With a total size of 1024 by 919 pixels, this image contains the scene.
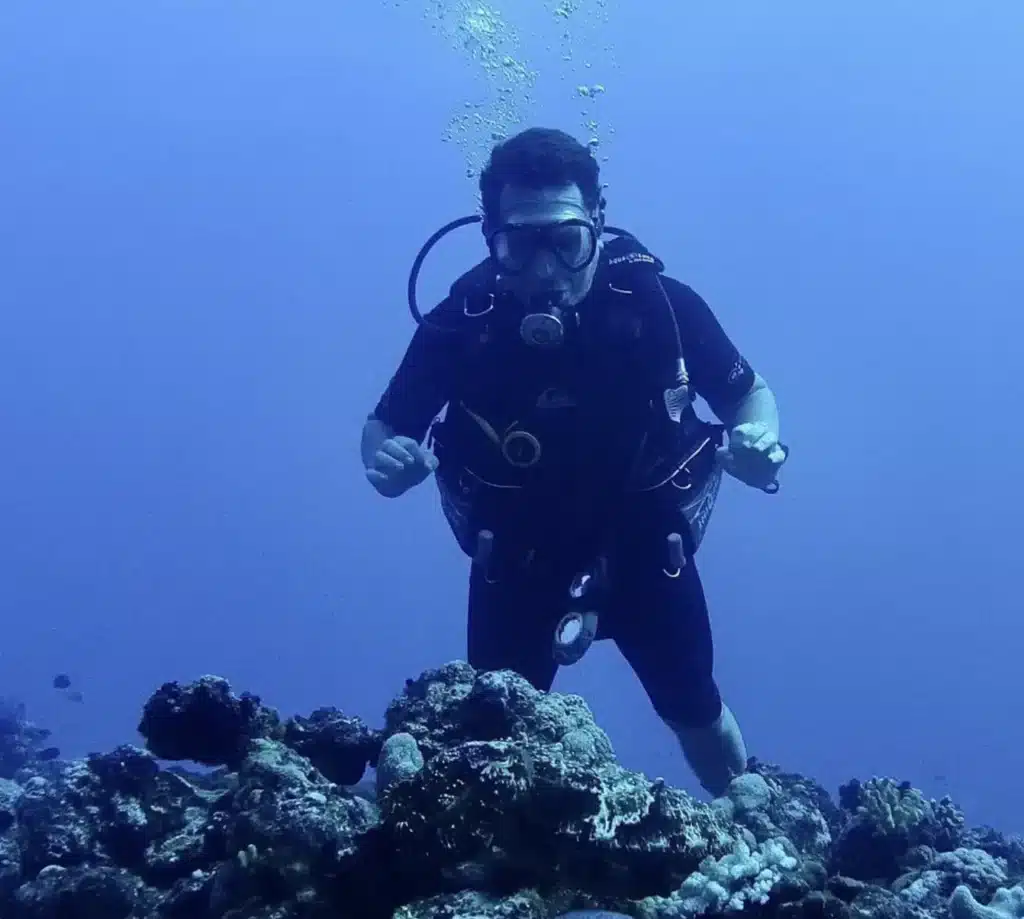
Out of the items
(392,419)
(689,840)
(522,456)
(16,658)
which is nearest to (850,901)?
(689,840)

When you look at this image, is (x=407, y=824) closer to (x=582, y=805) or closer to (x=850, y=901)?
(x=582, y=805)

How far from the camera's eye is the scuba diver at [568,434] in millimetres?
6652

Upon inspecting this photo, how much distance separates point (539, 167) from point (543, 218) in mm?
423

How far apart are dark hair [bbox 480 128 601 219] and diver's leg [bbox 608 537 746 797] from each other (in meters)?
2.64

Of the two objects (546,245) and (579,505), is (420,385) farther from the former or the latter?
(579,505)

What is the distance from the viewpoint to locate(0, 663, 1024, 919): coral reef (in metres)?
3.39

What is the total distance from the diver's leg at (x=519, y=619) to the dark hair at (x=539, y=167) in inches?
105

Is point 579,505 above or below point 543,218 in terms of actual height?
below

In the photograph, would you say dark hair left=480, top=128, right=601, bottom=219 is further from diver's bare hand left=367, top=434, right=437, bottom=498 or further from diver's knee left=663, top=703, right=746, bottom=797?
diver's knee left=663, top=703, right=746, bottom=797

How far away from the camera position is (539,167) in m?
6.90

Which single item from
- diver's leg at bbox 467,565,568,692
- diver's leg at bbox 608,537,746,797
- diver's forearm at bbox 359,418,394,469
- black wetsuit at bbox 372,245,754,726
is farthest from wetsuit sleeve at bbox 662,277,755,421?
diver's forearm at bbox 359,418,394,469

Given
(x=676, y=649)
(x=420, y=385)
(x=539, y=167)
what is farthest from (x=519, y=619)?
(x=539, y=167)

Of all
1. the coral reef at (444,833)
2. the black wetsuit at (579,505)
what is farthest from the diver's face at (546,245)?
the coral reef at (444,833)

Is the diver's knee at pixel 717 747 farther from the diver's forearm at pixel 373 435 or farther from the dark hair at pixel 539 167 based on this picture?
the dark hair at pixel 539 167
